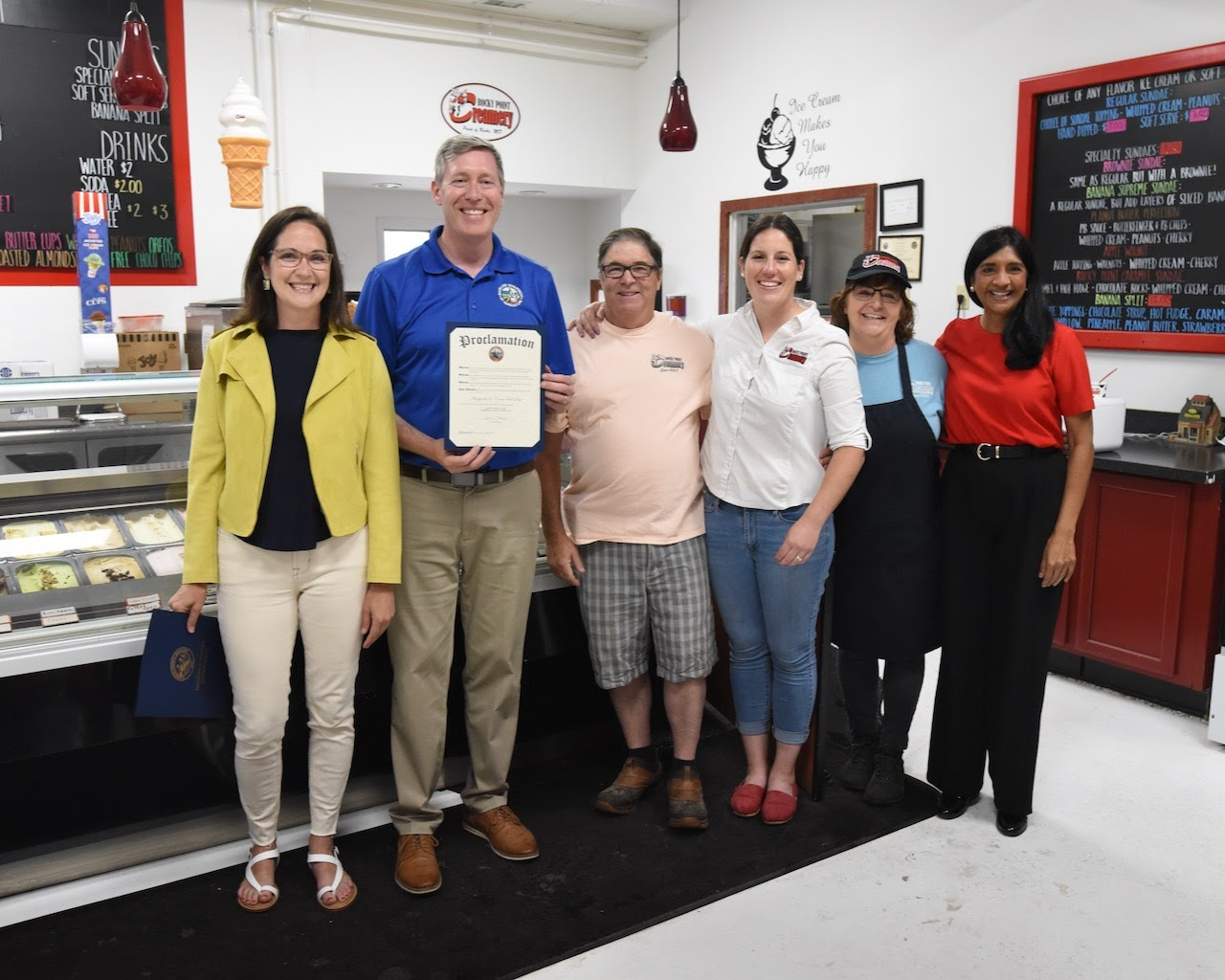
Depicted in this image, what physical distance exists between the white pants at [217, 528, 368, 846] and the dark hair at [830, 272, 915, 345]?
1461 mm

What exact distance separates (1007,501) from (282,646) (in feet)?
6.15

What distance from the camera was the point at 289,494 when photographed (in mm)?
2291

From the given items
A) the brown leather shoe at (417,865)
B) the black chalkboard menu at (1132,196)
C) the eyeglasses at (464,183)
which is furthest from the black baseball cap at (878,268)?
the black chalkboard menu at (1132,196)

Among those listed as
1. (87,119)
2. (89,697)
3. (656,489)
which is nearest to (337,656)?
(89,697)

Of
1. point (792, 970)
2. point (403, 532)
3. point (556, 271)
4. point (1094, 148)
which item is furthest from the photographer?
point (556, 271)

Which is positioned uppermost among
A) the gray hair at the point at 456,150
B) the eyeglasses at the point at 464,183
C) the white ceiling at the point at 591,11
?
the white ceiling at the point at 591,11

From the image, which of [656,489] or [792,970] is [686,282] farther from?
[792,970]

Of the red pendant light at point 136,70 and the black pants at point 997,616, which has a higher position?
the red pendant light at point 136,70

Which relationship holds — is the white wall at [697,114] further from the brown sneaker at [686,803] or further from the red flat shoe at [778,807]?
the brown sneaker at [686,803]

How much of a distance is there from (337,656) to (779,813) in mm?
1335

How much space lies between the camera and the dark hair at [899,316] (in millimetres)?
2725

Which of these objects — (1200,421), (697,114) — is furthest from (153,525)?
(697,114)

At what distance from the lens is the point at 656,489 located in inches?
107

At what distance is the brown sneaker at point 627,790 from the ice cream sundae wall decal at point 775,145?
4412 mm
